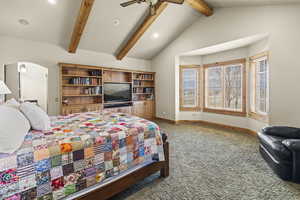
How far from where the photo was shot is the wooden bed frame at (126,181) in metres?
1.45

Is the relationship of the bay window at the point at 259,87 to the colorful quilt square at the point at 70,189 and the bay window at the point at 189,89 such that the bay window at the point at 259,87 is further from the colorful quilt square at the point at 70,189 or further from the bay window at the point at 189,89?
the colorful quilt square at the point at 70,189

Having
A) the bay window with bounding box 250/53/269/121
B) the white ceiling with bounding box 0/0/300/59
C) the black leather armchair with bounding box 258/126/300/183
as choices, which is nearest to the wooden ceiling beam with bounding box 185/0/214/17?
the white ceiling with bounding box 0/0/300/59

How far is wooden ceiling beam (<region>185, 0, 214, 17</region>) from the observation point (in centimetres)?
365

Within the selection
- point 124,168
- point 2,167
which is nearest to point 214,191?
point 124,168

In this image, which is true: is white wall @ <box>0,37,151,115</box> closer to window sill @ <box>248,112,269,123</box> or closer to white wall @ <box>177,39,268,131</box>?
white wall @ <box>177,39,268,131</box>

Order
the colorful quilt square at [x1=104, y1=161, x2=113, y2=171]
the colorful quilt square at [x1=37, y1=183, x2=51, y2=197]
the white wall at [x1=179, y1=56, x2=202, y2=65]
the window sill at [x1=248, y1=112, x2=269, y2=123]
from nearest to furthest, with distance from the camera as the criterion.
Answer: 1. the colorful quilt square at [x1=37, y1=183, x2=51, y2=197]
2. the colorful quilt square at [x1=104, y1=161, x2=113, y2=171]
3. the window sill at [x1=248, y1=112, x2=269, y2=123]
4. the white wall at [x1=179, y1=56, x2=202, y2=65]

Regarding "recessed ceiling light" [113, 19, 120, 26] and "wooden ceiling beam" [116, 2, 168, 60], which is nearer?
"wooden ceiling beam" [116, 2, 168, 60]

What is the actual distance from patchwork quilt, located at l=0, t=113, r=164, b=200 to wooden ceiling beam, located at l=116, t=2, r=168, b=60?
10.7 feet

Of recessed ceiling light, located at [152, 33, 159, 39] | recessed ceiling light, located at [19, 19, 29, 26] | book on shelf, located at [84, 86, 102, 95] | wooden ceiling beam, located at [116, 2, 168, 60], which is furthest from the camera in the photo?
recessed ceiling light, located at [152, 33, 159, 39]

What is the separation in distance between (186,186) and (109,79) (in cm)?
425

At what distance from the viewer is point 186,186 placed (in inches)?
74.7

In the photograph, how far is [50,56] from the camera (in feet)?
13.6

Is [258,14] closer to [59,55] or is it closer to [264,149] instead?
[264,149]

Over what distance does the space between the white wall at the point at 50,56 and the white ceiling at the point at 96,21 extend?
0.17m
